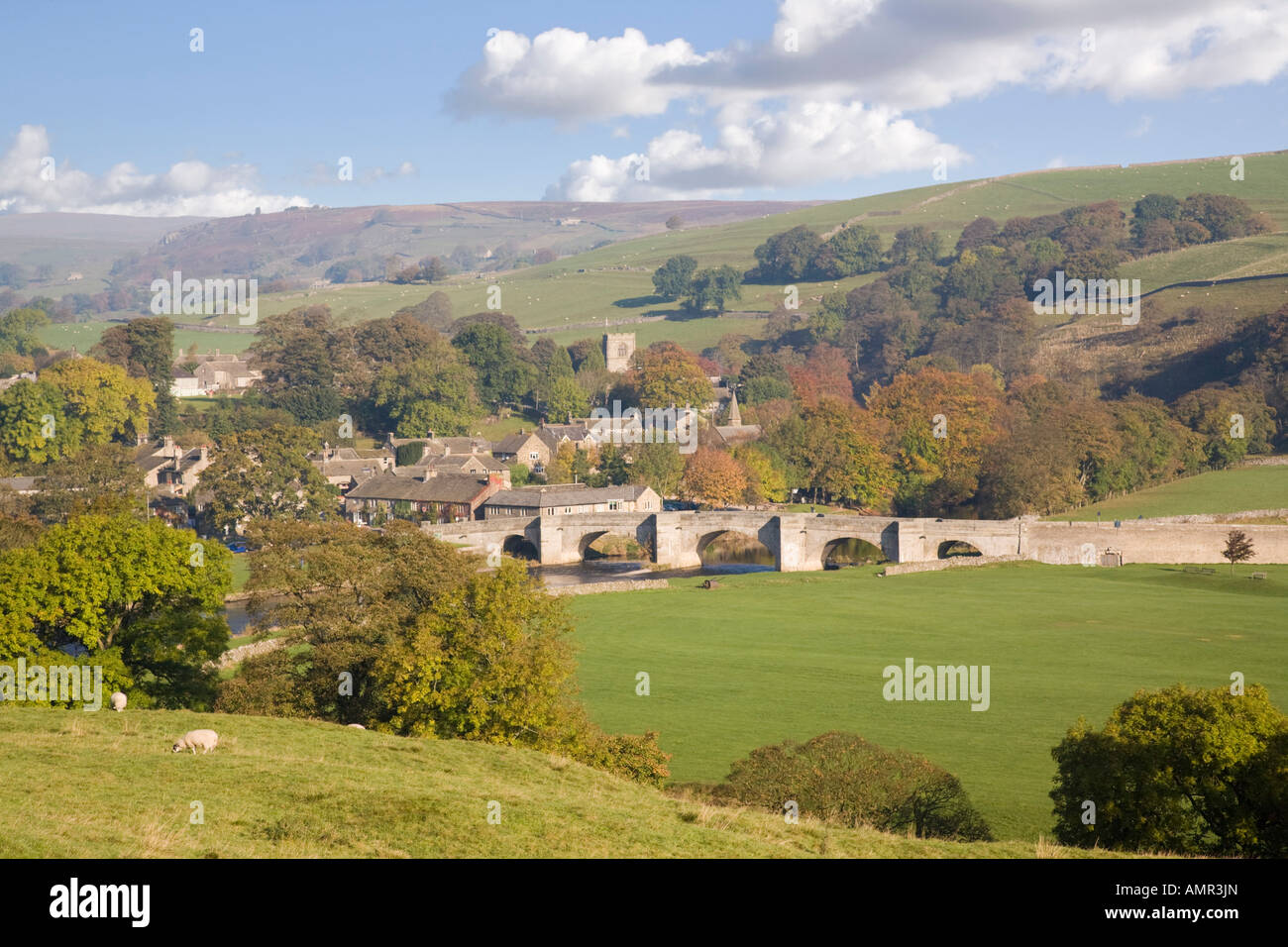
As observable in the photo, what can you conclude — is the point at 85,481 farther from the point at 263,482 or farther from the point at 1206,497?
the point at 1206,497

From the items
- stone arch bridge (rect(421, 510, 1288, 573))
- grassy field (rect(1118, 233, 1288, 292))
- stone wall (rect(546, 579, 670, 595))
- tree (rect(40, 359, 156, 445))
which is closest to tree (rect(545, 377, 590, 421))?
tree (rect(40, 359, 156, 445))

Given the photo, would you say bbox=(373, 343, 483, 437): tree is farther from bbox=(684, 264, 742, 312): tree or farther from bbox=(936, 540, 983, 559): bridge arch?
bbox=(684, 264, 742, 312): tree

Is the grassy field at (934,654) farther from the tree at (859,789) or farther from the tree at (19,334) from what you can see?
the tree at (19,334)

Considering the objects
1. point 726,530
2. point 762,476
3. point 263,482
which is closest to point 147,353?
point 263,482

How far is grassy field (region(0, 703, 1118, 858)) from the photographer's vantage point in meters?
15.4

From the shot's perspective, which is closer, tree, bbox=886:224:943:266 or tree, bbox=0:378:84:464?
tree, bbox=0:378:84:464

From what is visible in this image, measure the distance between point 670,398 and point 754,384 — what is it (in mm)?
11437

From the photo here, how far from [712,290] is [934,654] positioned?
143139mm

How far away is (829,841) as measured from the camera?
58.4ft

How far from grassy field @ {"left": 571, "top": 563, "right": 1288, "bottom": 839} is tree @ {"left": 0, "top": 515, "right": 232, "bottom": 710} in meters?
12.6

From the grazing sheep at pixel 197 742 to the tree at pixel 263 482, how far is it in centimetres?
6120

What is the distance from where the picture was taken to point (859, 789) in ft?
83.0
